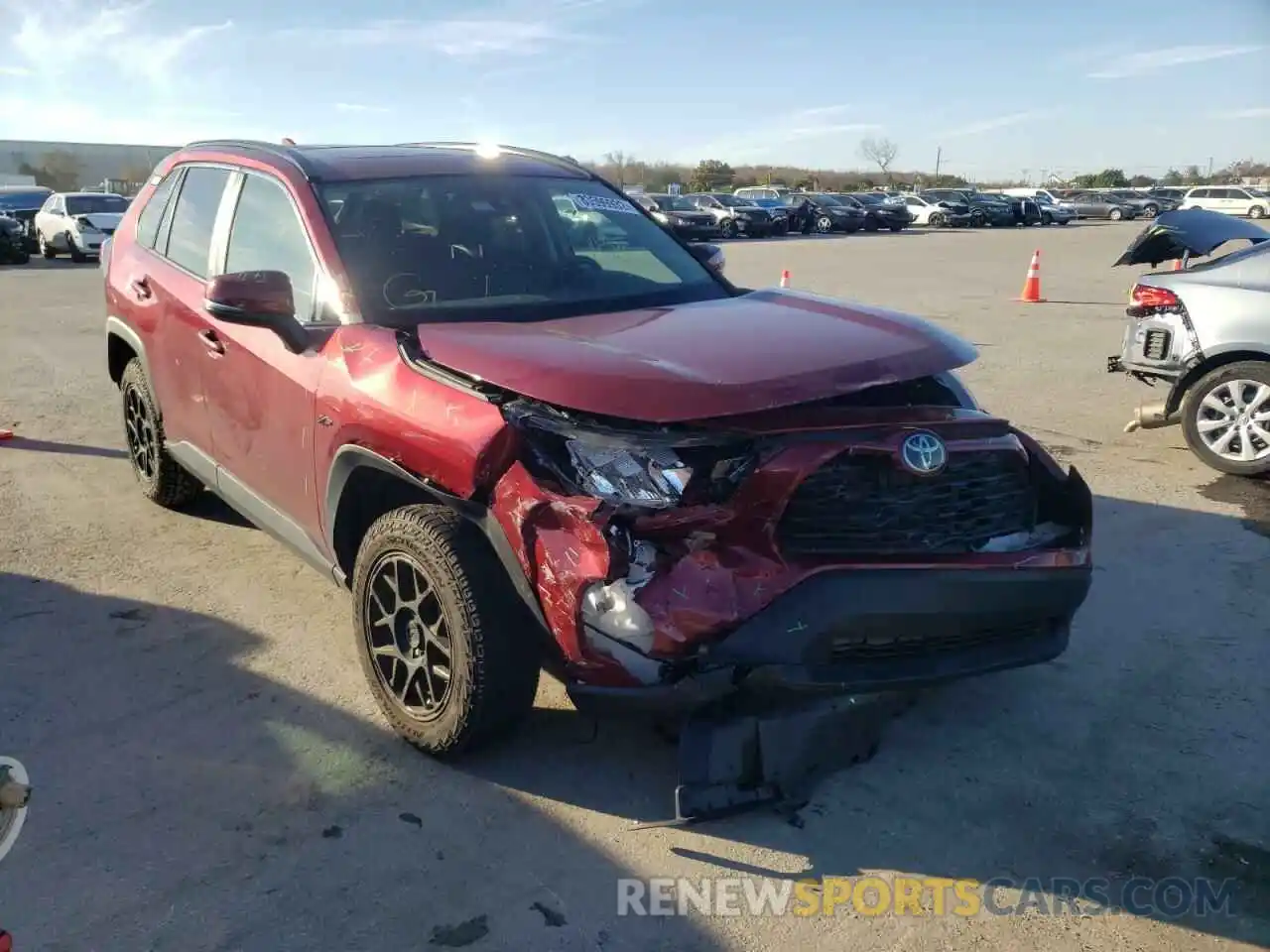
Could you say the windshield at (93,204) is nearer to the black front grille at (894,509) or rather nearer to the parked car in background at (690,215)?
the parked car in background at (690,215)

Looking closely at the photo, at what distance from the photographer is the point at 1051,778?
3221 mm

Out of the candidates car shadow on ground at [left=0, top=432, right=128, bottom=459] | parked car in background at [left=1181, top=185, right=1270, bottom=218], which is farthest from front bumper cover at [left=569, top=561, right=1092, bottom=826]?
parked car in background at [left=1181, top=185, right=1270, bottom=218]

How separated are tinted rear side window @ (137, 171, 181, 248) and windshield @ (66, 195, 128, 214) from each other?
21064 millimetres

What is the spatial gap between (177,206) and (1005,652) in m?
4.21

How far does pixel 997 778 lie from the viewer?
10.6 ft

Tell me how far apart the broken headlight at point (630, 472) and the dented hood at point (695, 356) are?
0.12 meters

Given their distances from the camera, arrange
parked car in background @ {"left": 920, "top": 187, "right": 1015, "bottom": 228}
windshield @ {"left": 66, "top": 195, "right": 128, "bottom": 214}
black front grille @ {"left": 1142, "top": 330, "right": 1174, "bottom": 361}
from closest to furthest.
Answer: black front grille @ {"left": 1142, "top": 330, "right": 1174, "bottom": 361}, windshield @ {"left": 66, "top": 195, "right": 128, "bottom": 214}, parked car in background @ {"left": 920, "top": 187, "right": 1015, "bottom": 228}

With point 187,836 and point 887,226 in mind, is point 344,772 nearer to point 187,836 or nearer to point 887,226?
point 187,836

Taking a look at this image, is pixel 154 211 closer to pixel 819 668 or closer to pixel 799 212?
pixel 819 668

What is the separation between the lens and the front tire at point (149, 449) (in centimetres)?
530

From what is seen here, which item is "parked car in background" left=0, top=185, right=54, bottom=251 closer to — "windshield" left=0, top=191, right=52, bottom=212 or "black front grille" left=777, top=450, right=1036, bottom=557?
"windshield" left=0, top=191, right=52, bottom=212

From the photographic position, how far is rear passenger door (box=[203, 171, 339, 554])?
3705mm

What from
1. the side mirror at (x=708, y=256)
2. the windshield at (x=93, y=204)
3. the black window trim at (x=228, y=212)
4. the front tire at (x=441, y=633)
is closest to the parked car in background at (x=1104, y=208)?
the windshield at (x=93, y=204)

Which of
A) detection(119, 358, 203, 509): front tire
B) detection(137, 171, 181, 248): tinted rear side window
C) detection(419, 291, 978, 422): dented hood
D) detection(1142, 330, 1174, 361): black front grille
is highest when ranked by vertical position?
detection(137, 171, 181, 248): tinted rear side window
